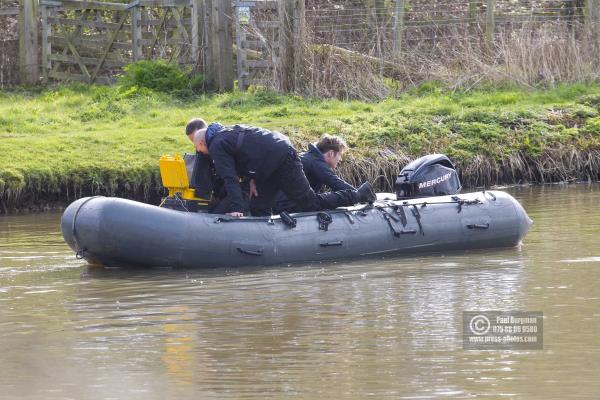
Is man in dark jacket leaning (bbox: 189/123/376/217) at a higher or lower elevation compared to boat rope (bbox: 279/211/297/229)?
higher

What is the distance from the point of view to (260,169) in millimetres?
11352

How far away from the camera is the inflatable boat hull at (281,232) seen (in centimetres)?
1083

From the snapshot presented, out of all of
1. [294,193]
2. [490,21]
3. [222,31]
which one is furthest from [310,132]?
[294,193]

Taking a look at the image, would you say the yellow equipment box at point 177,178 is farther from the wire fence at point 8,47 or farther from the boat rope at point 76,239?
the wire fence at point 8,47

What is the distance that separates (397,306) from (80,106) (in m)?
10.3

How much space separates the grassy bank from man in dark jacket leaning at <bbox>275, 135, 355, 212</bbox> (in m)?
3.96

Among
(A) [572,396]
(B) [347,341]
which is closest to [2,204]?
(B) [347,341]

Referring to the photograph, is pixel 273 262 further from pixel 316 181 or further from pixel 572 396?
pixel 572 396

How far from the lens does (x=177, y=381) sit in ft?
23.8

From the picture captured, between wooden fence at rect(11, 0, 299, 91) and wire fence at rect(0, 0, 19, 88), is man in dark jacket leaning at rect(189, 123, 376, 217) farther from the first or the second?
wire fence at rect(0, 0, 19, 88)

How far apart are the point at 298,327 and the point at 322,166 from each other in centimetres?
335

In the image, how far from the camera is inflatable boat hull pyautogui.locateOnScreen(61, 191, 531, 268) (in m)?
10.8

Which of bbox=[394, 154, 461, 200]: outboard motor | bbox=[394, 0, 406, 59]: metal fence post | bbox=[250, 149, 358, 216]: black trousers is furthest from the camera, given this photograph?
bbox=[394, 0, 406, 59]: metal fence post

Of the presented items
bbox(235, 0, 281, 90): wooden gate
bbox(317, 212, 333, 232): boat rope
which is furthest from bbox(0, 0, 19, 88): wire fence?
bbox(317, 212, 333, 232): boat rope
